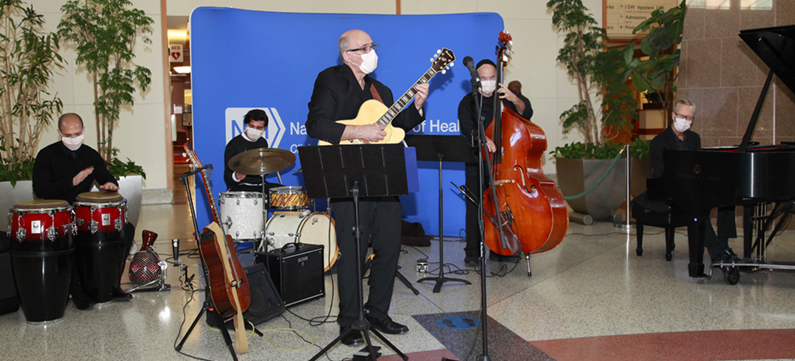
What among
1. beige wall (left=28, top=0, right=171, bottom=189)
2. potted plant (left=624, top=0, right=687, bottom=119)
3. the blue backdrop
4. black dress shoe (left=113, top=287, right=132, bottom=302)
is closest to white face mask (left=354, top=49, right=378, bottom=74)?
black dress shoe (left=113, top=287, right=132, bottom=302)

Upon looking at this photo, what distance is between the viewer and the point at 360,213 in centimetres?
303

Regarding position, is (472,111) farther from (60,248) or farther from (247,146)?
(60,248)

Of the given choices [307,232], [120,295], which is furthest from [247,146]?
[120,295]

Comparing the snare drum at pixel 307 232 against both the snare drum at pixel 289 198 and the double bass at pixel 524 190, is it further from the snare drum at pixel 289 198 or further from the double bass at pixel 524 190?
the double bass at pixel 524 190

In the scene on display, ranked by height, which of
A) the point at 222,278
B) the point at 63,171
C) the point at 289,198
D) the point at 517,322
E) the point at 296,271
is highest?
the point at 63,171

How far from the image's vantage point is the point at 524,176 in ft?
13.3

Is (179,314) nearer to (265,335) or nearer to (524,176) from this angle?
(265,335)

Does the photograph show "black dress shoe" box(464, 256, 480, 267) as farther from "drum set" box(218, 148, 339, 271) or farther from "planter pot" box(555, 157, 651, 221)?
"planter pot" box(555, 157, 651, 221)

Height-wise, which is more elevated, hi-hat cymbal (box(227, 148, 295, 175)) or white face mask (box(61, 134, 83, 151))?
white face mask (box(61, 134, 83, 151))

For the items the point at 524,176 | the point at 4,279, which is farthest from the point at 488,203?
the point at 4,279

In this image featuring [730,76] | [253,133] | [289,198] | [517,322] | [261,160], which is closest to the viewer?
[517,322]

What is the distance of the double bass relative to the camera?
402cm

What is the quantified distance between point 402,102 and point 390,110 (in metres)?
0.09

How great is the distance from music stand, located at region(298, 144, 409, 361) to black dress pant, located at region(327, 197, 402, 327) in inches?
14.8
